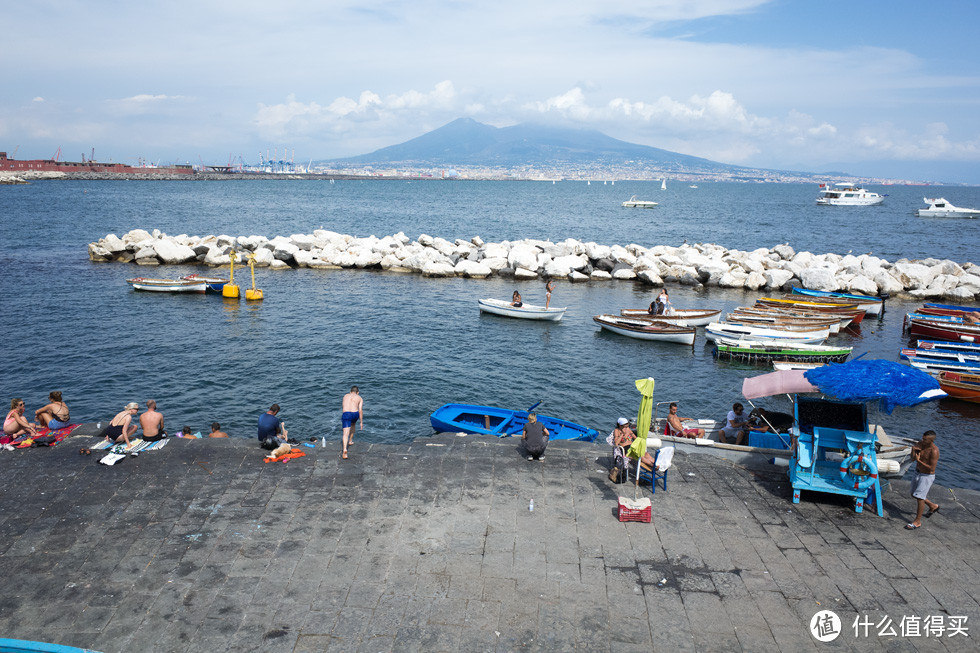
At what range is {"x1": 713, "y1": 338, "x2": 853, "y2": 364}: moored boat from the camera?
85.9ft

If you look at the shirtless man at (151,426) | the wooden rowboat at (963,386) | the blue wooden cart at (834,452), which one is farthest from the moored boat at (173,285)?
the wooden rowboat at (963,386)

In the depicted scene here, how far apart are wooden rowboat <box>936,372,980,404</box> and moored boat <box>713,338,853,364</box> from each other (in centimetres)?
394

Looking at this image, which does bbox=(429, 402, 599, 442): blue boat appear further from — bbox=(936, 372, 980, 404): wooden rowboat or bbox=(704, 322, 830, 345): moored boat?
bbox=(936, 372, 980, 404): wooden rowboat

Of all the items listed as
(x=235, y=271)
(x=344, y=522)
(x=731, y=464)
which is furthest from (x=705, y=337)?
(x=235, y=271)

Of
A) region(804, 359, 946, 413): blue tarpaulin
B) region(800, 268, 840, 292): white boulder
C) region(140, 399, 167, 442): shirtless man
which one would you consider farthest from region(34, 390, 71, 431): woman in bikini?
region(800, 268, 840, 292): white boulder

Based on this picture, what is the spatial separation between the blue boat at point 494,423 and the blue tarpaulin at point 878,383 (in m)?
7.15

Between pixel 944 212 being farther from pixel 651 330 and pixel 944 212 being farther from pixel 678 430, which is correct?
pixel 678 430

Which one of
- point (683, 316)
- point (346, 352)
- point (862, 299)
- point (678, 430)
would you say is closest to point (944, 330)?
point (862, 299)

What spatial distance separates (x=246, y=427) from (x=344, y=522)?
9.89 metres

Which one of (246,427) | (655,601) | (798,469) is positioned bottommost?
(246,427)

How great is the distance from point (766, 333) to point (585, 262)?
731 inches

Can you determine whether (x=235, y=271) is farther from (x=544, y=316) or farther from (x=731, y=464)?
(x=731, y=464)

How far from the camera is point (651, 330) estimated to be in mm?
29219

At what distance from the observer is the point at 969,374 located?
22797 millimetres
